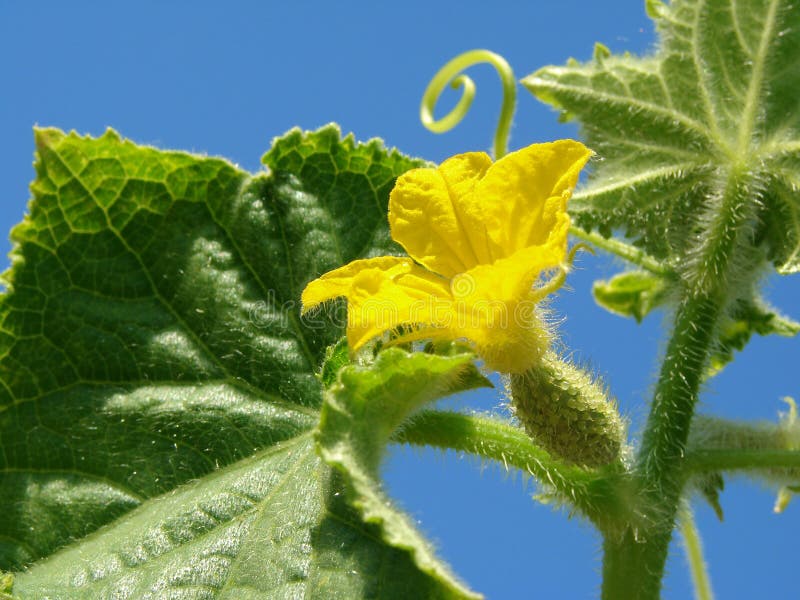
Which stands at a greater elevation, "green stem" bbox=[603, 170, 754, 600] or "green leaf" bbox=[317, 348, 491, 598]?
"green stem" bbox=[603, 170, 754, 600]

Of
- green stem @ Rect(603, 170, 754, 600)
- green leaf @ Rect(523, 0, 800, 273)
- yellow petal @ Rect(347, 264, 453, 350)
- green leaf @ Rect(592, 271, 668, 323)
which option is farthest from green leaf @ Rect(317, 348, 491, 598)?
green leaf @ Rect(592, 271, 668, 323)

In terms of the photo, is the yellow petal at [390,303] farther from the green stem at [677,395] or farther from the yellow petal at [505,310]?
the green stem at [677,395]

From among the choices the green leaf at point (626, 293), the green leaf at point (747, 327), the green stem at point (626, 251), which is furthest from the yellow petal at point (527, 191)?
the green leaf at point (626, 293)

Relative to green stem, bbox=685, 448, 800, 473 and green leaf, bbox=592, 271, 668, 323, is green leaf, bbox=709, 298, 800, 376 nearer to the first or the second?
green leaf, bbox=592, 271, 668, 323

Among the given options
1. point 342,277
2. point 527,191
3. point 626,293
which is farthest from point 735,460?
point 626,293

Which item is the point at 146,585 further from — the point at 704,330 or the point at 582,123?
the point at 582,123

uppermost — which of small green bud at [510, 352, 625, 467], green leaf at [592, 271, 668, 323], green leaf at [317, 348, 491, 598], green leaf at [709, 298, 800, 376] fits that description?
green leaf at [592, 271, 668, 323]
